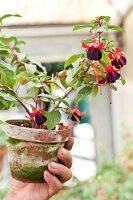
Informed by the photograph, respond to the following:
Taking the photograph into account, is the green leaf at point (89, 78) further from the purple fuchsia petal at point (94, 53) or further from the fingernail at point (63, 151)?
the fingernail at point (63, 151)

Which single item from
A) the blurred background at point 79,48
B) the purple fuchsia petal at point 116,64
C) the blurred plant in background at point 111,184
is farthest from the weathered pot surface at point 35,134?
the blurred background at point 79,48

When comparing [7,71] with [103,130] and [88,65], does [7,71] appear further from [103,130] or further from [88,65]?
[103,130]

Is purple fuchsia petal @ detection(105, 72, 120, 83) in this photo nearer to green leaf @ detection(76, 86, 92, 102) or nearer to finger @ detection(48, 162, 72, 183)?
green leaf @ detection(76, 86, 92, 102)

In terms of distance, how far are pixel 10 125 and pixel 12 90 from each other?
0.09 m

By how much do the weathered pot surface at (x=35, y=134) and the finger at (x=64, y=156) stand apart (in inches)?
1.2

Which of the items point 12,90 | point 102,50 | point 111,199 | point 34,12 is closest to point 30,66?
point 12,90

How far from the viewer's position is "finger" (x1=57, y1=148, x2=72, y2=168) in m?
1.15

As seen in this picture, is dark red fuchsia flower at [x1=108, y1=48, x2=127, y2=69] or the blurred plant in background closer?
dark red fuchsia flower at [x1=108, y1=48, x2=127, y2=69]

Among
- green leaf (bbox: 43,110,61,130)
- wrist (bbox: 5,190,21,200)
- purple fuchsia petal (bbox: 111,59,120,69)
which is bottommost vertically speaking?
wrist (bbox: 5,190,21,200)

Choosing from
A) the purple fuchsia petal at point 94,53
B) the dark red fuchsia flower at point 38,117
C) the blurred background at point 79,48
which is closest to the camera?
the purple fuchsia petal at point 94,53

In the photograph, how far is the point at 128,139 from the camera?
4371 mm

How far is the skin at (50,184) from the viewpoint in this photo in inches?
44.9

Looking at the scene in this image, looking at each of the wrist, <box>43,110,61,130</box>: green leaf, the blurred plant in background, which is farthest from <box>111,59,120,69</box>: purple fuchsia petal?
the blurred plant in background

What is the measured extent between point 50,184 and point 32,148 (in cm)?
11
